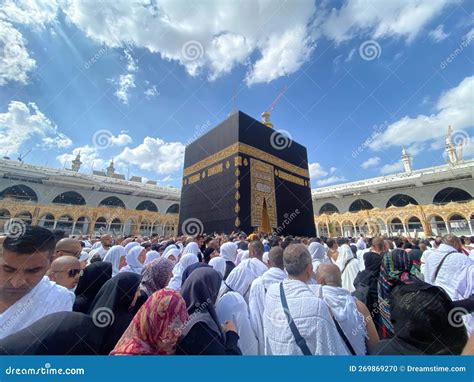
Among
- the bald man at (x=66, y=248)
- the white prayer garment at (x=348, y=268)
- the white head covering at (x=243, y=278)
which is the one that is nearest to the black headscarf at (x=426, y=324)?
the white head covering at (x=243, y=278)

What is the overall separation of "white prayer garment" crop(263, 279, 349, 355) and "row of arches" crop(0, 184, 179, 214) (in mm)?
25774

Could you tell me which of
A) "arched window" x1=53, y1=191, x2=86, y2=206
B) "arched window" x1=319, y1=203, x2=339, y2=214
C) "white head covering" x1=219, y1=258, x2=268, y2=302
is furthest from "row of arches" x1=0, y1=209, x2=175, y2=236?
"arched window" x1=319, y1=203, x2=339, y2=214

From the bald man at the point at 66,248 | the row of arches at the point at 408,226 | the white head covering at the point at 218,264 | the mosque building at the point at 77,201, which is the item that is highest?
the mosque building at the point at 77,201

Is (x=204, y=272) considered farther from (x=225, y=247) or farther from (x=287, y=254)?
(x=225, y=247)

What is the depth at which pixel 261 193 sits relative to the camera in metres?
11.1

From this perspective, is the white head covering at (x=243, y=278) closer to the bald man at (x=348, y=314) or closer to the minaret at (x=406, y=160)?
the bald man at (x=348, y=314)

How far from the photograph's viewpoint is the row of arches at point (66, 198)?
60.4 feet

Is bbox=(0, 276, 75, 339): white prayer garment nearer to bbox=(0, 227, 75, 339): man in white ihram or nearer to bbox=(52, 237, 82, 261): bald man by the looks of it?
bbox=(0, 227, 75, 339): man in white ihram

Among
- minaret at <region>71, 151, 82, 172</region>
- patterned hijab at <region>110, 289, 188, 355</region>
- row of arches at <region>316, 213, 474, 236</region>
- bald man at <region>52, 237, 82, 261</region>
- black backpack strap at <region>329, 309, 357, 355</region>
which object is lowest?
black backpack strap at <region>329, 309, 357, 355</region>

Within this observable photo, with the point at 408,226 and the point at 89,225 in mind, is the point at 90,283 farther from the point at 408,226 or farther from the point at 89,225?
the point at 408,226

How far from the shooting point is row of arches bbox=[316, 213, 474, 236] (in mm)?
17188

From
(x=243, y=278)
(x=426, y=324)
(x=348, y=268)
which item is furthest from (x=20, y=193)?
(x=426, y=324)

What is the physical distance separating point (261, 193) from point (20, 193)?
2252cm

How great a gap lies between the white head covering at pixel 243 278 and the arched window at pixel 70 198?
25774 millimetres
